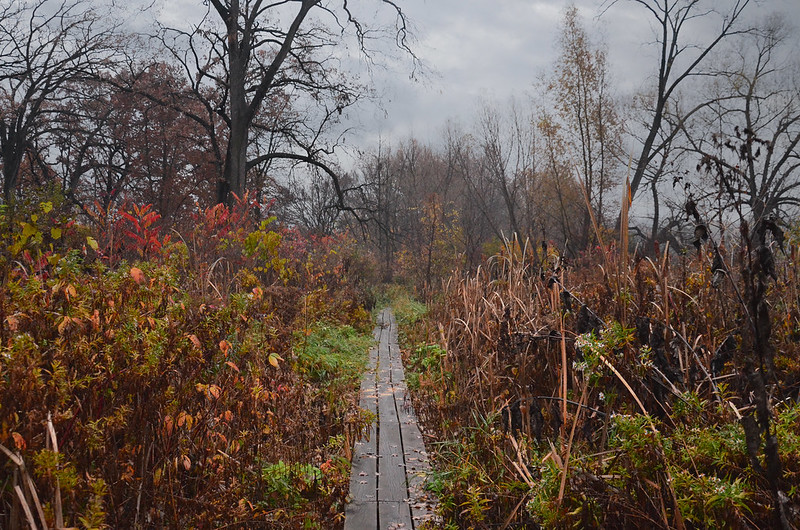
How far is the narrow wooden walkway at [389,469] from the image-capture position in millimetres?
2832

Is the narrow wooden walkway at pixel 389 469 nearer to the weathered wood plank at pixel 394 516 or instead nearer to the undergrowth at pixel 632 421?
the weathered wood plank at pixel 394 516

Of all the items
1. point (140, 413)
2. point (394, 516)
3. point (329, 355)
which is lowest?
point (394, 516)

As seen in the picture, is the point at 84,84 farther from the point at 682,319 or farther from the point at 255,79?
the point at 682,319

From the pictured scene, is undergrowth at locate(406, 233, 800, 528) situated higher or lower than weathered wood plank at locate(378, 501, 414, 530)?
higher

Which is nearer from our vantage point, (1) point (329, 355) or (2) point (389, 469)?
(2) point (389, 469)

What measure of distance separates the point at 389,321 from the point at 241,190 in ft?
19.3

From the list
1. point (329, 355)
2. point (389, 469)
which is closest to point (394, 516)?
point (389, 469)

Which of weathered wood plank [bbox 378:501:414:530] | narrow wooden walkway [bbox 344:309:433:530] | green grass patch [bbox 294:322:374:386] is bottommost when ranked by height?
weathered wood plank [bbox 378:501:414:530]

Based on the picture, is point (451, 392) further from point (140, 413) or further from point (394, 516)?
point (140, 413)

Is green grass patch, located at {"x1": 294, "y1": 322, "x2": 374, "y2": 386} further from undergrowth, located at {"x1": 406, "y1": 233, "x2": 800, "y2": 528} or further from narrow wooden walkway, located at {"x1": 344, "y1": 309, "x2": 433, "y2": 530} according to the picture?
undergrowth, located at {"x1": 406, "y1": 233, "x2": 800, "y2": 528}

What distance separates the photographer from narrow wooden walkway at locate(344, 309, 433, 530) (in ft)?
9.29

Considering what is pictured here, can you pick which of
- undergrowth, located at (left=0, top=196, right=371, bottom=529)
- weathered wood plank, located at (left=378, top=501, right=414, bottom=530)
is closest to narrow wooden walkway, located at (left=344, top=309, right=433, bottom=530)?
weathered wood plank, located at (left=378, top=501, right=414, bottom=530)

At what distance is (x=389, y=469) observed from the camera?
3.42 metres

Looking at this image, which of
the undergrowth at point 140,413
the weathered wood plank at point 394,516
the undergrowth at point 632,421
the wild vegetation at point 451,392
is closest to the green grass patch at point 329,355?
the wild vegetation at point 451,392
